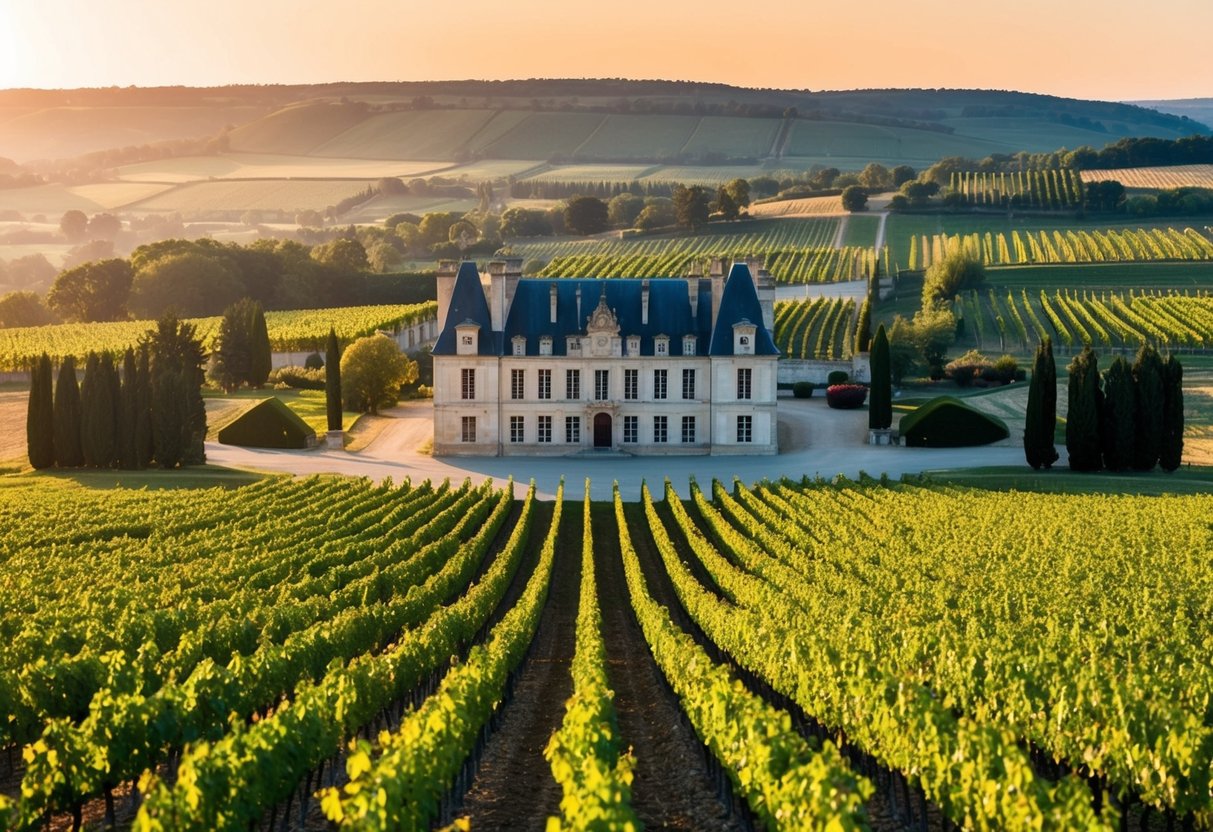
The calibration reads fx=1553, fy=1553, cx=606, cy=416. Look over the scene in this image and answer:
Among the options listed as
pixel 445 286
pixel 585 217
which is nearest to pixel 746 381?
pixel 445 286

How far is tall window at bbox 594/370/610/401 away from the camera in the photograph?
71.6 metres

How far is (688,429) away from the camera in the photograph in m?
71.8

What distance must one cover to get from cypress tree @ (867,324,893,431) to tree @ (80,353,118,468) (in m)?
33.8

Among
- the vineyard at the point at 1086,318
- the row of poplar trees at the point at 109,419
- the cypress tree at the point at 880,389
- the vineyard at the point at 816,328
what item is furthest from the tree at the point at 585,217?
the row of poplar trees at the point at 109,419

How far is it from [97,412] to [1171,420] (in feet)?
144

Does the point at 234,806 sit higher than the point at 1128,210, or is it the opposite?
the point at 1128,210

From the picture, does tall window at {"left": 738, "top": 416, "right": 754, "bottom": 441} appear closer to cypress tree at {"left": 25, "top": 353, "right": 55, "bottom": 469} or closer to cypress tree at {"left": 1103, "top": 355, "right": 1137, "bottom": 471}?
cypress tree at {"left": 1103, "top": 355, "right": 1137, "bottom": 471}

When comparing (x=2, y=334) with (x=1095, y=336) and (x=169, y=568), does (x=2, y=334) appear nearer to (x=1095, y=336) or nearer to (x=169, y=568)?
(x=1095, y=336)

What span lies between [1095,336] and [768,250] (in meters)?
49.6

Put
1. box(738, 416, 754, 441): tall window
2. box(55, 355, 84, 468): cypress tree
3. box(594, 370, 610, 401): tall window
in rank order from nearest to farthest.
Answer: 1. box(55, 355, 84, 468): cypress tree
2. box(738, 416, 754, 441): tall window
3. box(594, 370, 610, 401): tall window

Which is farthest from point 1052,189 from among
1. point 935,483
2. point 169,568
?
point 169,568

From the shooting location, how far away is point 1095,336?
326 feet

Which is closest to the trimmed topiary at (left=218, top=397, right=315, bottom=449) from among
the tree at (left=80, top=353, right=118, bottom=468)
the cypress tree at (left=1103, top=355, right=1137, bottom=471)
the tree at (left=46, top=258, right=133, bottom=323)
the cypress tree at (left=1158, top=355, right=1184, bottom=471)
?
the tree at (left=80, top=353, right=118, bottom=468)

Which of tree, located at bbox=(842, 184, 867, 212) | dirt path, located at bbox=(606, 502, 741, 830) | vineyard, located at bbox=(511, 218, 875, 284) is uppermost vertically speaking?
tree, located at bbox=(842, 184, 867, 212)
